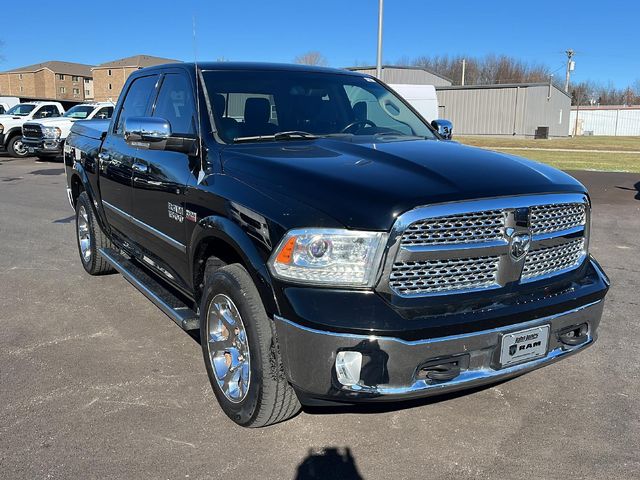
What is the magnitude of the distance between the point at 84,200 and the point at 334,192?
4.13 metres

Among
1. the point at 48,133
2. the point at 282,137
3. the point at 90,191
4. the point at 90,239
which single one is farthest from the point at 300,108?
the point at 48,133

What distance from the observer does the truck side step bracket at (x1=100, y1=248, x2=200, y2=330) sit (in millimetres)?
3650

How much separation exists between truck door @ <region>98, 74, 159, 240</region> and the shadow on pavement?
254 cm

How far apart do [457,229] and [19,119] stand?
22698 mm

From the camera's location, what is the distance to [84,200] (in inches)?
236

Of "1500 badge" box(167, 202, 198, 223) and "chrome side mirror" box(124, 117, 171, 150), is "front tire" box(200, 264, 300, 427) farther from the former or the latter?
"chrome side mirror" box(124, 117, 171, 150)

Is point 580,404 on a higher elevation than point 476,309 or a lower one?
lower

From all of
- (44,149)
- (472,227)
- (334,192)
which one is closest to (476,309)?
(472,227)

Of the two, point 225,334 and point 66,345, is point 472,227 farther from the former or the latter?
point 66,345

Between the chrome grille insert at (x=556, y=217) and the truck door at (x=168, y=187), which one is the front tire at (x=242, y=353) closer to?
the truck door at (x=168, y=187)

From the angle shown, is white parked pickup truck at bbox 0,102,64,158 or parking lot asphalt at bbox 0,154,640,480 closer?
parking lot asphalt at bbox 0,154,640,480

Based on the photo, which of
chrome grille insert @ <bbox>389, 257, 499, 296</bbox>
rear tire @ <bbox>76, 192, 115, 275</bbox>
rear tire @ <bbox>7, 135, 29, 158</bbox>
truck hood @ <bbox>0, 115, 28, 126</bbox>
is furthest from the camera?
rear tire @ <bbox>7, 135, 29, 158</bbox>

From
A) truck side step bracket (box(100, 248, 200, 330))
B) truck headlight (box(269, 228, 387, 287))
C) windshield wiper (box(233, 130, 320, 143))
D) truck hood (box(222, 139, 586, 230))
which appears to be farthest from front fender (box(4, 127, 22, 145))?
truck headlight (box(269, 228, 387, 287))

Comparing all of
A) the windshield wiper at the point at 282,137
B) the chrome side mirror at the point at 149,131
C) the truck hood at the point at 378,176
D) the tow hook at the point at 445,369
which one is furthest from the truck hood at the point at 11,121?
the tow hook at the point at 445,369
